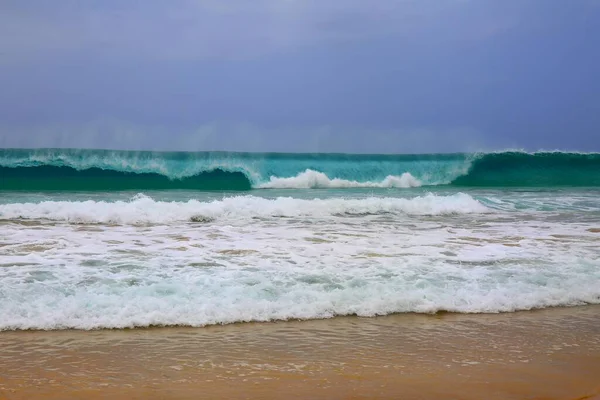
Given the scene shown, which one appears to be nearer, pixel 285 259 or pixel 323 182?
pixel 285 259

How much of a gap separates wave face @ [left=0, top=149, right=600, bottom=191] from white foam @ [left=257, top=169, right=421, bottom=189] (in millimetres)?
34

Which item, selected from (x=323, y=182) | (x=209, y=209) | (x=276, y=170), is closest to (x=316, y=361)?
(x=209, y=209)

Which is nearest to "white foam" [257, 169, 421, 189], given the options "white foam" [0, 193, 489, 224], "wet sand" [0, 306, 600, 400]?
"white foam" [0, 193, 489, 224]

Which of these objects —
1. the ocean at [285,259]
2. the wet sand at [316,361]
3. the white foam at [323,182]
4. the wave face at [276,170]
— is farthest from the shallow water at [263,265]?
the white foam at [323,182]

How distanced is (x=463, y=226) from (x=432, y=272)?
351 cm

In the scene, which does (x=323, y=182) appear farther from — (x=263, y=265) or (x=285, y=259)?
(x=263, y=265)

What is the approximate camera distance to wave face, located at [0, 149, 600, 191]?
18.5 meters

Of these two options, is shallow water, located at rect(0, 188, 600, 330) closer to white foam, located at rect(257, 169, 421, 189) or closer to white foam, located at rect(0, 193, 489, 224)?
white foam, located at rect(0, 193, 489, 224)

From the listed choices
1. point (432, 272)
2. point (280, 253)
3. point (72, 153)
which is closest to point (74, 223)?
point (280, 253)

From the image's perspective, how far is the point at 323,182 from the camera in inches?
783

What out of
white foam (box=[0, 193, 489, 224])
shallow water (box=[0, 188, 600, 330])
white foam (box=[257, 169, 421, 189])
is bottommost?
shallow water (box=[0, 188, 600, 330])

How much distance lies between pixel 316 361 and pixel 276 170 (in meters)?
17.9

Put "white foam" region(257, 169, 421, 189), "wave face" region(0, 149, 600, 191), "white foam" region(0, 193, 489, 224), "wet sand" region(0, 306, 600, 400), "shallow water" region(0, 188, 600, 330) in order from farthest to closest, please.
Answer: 1. "white foam" region(257, 169, 421, 189)
2. "wave face" region(0, 149, 600, 191)
3. "white foam" region(0, 193, 489, 224)
4. "shallow water" region(0, 188, 600, 330)
5. "wet sand" region(0, 306, 600, 400)

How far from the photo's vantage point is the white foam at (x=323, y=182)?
19469 millimetres
